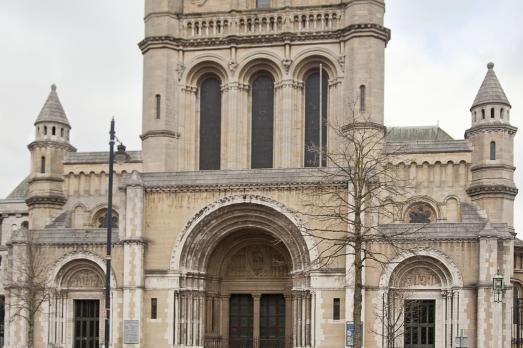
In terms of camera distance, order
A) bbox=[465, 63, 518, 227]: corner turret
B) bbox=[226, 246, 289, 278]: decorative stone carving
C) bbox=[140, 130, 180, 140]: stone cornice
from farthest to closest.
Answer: bbox=[140, 130, 180, 140]: stone cornice → bbox=[465, 63, 518, 227]: corner turret → bbox=[226, 246, 289, 278]: decorative stone carving

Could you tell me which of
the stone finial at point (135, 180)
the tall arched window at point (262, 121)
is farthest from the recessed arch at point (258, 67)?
the stone finial at point (135, 180)

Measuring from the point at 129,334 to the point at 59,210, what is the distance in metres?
14.3

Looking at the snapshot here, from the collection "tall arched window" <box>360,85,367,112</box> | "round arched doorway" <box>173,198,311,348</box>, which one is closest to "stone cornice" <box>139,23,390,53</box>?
"tall arched window" <box>360,85,367,112</box>

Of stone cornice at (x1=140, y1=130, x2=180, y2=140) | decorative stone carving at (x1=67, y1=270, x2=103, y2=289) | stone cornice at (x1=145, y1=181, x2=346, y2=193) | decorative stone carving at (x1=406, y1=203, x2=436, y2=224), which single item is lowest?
decorative stone carving at (x1=67, y1=270, x2=103, y2=289)

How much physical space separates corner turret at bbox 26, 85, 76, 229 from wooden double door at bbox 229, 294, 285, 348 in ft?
47.8

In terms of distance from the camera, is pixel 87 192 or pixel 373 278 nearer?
pixel 373 278

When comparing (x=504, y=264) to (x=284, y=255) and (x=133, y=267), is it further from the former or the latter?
(x=133, y=267)

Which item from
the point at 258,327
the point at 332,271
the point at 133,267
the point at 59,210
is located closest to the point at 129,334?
the point at 133,267

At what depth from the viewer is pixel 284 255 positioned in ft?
156

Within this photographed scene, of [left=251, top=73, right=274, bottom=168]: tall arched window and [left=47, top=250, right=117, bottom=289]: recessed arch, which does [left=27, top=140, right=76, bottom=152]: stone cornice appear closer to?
[left=47, top=250, right=117, bottom=289]: recessed arch

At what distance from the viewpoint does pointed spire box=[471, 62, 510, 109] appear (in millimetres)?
51062

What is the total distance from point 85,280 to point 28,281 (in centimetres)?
303

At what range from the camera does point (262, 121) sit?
169 feet

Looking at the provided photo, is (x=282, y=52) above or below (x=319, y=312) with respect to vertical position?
above
